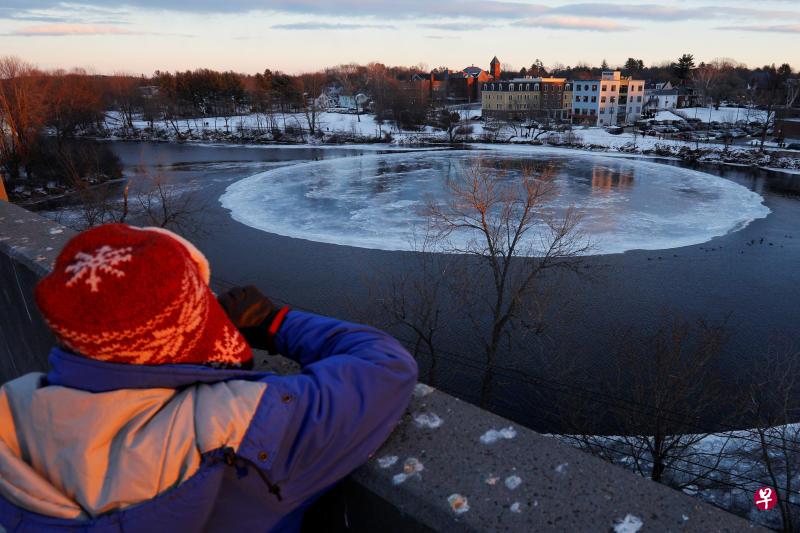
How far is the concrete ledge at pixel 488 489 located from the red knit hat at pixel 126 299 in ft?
1.82

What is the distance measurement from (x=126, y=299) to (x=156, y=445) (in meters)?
0.25

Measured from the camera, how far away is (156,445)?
91cm

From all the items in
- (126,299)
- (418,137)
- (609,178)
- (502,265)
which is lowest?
(502,265)

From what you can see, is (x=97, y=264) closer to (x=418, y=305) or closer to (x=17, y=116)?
(x=418, y=305)

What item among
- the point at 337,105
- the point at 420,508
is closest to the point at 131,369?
the point at 420,508

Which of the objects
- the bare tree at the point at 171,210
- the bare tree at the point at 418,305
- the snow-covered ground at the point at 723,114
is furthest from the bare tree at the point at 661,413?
the snow-covered ground at the point at 723,114

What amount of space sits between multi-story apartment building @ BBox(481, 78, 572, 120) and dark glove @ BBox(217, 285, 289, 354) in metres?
70.8

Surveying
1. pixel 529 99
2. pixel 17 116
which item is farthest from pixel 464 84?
pixel 17 116

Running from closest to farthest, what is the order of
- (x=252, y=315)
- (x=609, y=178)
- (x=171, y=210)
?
(x=252, y=315) → (x=171, y=210) → (x=609, y=178)

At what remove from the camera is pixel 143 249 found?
38.4 inches

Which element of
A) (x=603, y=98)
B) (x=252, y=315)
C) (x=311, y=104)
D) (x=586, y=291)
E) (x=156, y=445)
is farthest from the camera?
(x=311, y=104)

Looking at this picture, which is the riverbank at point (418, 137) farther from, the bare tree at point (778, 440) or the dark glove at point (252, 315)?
the dark glove at point (252, 315)

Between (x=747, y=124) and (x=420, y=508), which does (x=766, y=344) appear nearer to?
(x=420, y=508)

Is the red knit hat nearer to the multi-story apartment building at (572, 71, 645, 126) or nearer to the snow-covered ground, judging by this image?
the multi-story apartment building at (572, 71, 645, 126)
